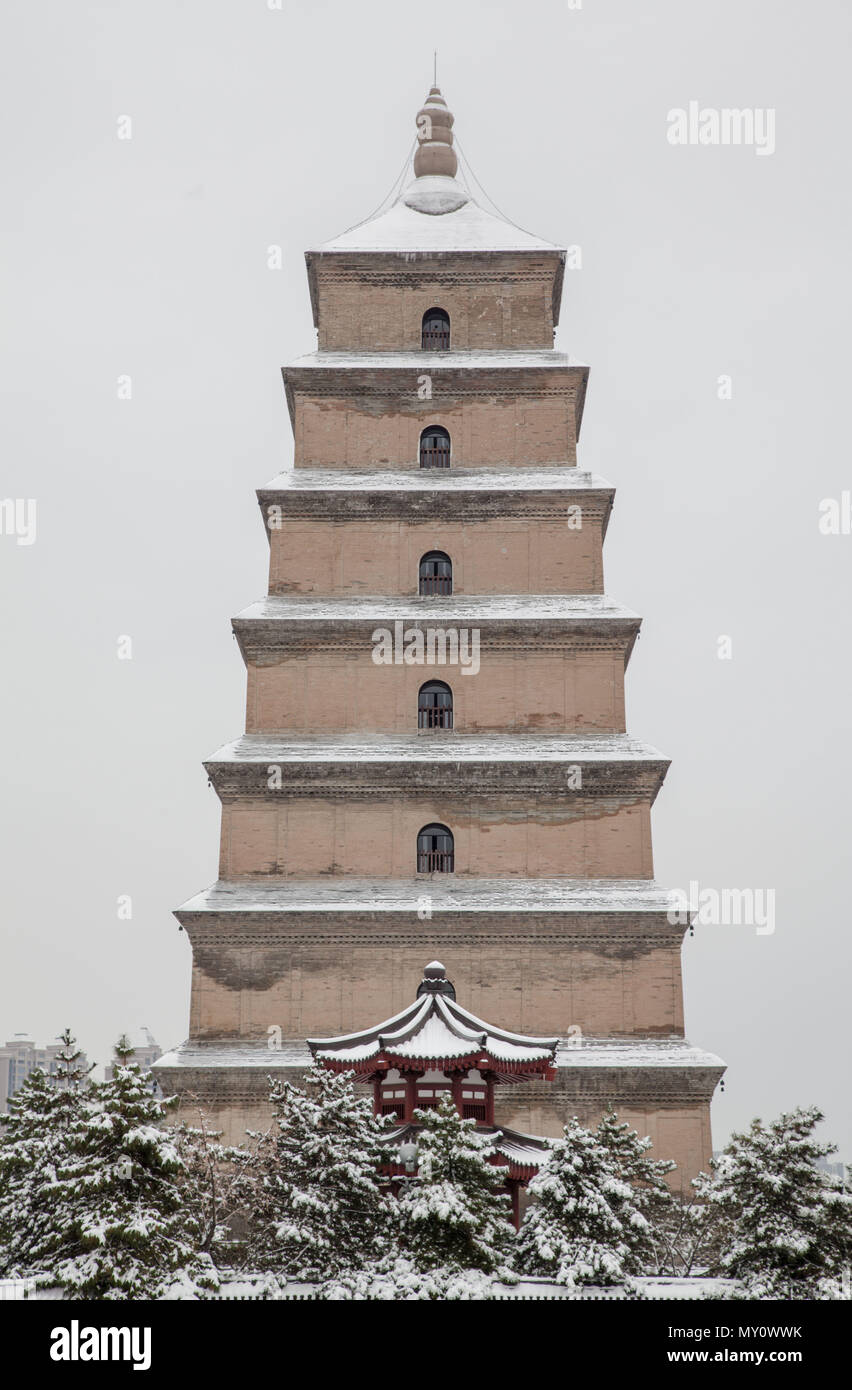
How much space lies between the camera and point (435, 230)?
3466 centimetres

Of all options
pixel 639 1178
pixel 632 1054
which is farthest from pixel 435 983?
pixel 632 1054

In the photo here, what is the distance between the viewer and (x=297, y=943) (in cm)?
2744

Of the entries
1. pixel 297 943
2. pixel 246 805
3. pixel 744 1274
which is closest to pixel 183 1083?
pixel 297 943

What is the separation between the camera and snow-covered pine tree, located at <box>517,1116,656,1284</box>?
17.8 meters

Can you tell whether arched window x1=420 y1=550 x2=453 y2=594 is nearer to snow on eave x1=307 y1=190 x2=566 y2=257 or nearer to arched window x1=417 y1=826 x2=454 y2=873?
arched window x1=417 y1=826 x2=454 y2=873

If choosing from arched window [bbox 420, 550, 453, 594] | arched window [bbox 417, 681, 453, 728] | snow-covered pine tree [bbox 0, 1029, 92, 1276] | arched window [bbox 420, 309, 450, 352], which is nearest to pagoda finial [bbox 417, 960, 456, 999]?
snow-covered pine tree [bbox 0, 1029, 92, 1276]

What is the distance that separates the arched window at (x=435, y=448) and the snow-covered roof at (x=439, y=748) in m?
6.37

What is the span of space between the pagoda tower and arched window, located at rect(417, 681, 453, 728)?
5 centimetres

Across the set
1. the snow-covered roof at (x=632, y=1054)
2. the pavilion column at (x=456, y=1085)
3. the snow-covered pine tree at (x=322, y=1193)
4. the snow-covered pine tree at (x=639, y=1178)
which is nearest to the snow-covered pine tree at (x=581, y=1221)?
the snow-covered pine tree at (x=639, y=1178)

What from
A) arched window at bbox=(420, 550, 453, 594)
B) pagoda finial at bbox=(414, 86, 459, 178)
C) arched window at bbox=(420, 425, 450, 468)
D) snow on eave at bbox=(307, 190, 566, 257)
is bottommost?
arched window at bbox=(420, 550, 453, 594)

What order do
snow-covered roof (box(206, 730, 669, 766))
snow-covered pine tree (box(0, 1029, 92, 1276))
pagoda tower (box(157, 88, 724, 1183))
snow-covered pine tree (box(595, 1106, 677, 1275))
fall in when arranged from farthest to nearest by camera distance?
snow-covered roof (box(206, 730, 669, 766)), pagoda tower (box(157, 88, 724, 1183)), snow-covered pine tree (box(595, 1106, 677, 1275)), snow-covered pine tree (box(0, 1029, 92, 1276))

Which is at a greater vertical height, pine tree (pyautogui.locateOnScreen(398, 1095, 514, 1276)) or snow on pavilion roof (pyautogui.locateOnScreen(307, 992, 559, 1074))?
snow on pavilion roof (pyautogui.locateOnScreen(307, 992, 559, 1074))

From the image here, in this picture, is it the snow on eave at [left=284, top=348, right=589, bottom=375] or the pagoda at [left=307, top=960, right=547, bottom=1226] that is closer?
the pagoda at [left=307, top=960, right=547, bottom=1226]
